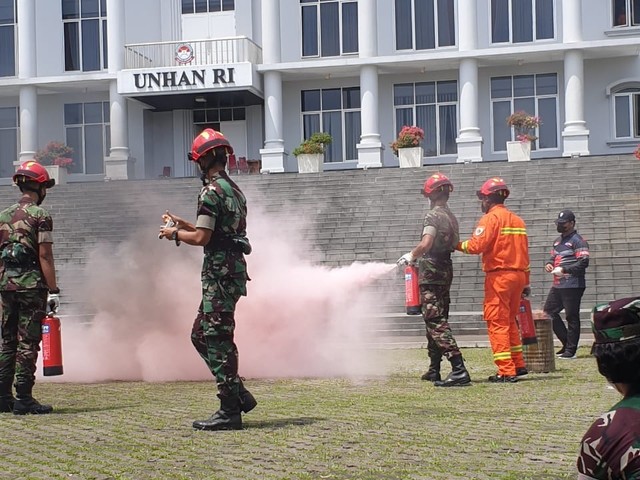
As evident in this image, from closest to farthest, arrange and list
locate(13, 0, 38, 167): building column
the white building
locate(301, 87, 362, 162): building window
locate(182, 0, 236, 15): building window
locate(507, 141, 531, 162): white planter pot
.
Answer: locate(507, 141, 531, 162): white planter pot
the white building
locate(301, 87, 362, 162): building window
locate(13, 0, 38, 167): building column
locate(182, 0, 236, 15): building window

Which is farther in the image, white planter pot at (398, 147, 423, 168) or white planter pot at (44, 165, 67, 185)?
white planter pot at (44, 165, 67, 185)

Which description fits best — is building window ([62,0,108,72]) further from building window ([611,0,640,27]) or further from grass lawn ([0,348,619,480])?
grass lawn ([0,348,619,480])

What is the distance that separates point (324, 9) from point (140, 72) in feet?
23.4

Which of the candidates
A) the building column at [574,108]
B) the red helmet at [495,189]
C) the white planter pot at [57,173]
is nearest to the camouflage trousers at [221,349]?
the red helmet at [495,189]

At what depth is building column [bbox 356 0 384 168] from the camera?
35938 mm

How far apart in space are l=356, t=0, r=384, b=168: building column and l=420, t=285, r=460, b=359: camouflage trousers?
25422 mm

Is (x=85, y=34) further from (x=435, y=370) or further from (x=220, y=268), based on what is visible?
(x=220, y=268)

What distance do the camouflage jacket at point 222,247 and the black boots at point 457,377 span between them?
138 inches

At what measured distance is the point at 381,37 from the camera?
3778 centimetres

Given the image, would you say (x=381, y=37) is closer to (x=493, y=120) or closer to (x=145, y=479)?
(x=493, y=120)

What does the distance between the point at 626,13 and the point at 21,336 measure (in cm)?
3212

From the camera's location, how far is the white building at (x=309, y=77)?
36.2 m

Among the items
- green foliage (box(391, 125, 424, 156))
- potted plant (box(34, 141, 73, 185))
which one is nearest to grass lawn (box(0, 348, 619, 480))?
green foliage (box(391, 125, 424, 156))

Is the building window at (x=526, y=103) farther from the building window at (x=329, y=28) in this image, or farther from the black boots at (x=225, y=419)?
the black boots at (x=225, y=419)
